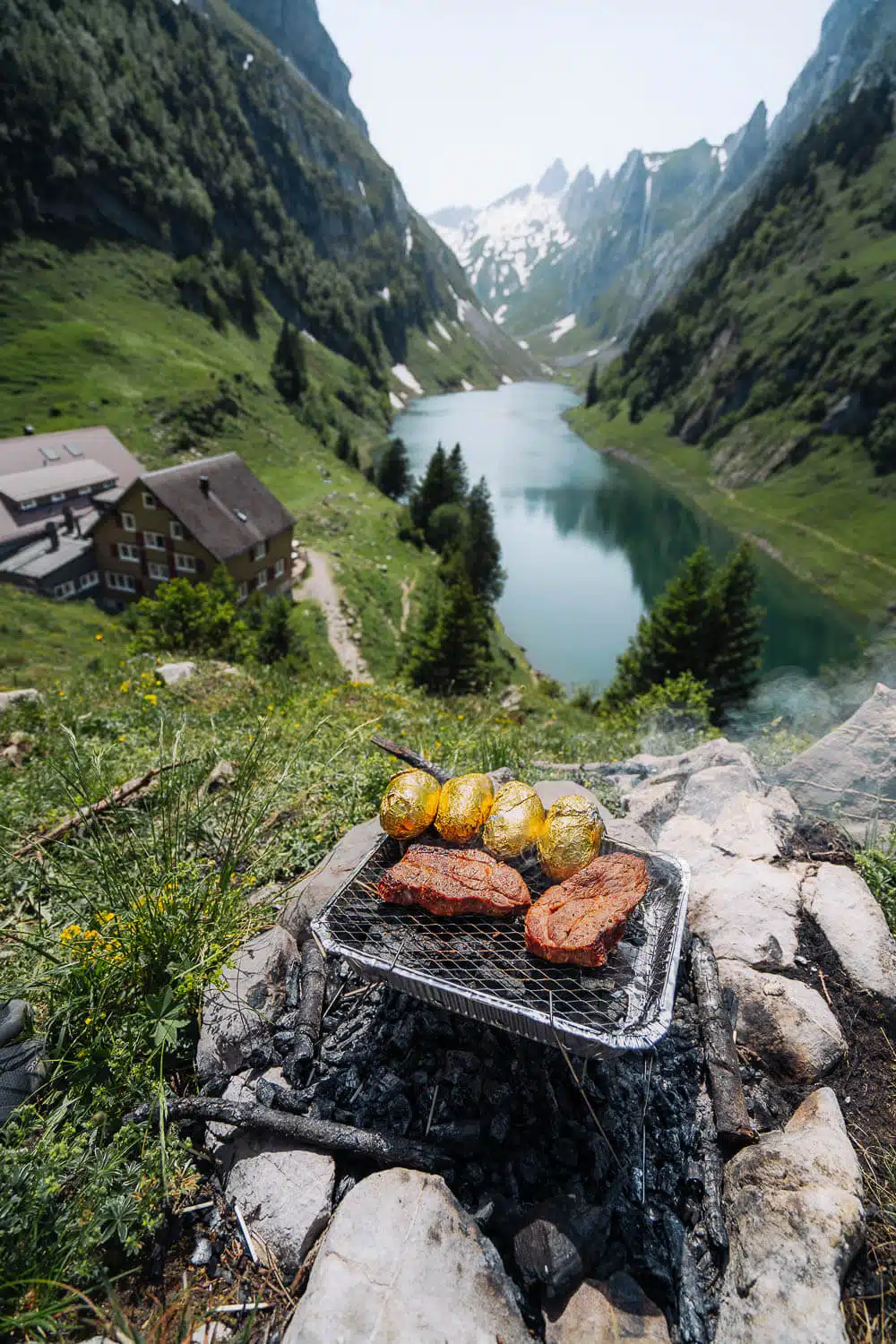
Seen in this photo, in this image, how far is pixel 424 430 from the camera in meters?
119

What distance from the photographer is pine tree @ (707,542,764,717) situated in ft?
88.6

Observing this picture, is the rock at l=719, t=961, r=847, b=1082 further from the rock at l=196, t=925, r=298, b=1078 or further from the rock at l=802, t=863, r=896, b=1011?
the rock at l=196, t=925, r=298, b=1078

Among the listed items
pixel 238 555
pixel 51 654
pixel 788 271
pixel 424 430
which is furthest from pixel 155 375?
pixel 788 271

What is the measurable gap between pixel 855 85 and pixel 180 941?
20546 centimetres

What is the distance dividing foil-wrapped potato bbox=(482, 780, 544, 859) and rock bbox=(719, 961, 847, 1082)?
1857 millimetres

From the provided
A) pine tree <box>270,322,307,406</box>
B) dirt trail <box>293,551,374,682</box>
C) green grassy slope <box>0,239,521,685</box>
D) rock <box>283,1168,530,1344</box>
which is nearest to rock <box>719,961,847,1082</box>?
rock <box>283,1168,530,1344</box>

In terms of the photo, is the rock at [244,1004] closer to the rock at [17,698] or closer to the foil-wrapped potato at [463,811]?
the foil-wrapped potato at [463,811]

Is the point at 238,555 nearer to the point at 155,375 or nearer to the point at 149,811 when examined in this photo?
the point at 149,811

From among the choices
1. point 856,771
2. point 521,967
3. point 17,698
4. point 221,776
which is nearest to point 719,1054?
point 521,967

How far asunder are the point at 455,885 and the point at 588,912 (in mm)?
776

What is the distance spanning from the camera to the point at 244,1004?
4.00 m

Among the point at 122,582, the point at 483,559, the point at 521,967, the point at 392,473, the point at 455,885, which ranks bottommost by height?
the point at 483,559

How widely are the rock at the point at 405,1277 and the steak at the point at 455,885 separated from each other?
1379mm

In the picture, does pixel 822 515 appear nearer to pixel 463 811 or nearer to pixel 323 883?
pixel 463 811
